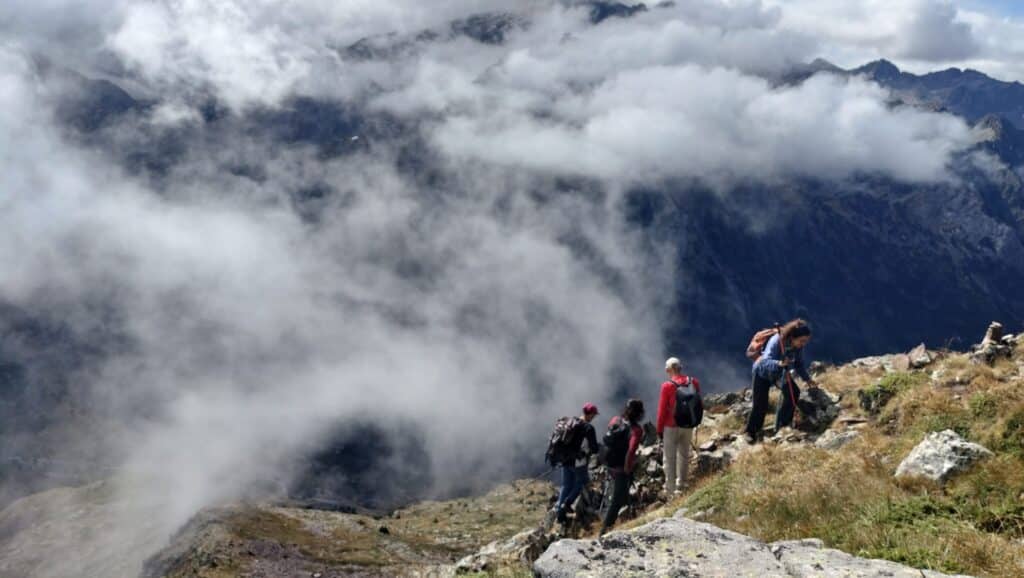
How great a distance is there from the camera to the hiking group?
71.5 ft

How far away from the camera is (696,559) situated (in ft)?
29.4

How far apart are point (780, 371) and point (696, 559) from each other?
1558 centimetres

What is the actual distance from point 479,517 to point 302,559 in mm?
50788

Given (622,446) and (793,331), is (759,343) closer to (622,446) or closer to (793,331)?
(793,331)

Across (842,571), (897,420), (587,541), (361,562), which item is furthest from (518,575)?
(361,562)

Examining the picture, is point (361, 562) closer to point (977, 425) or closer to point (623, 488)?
point (623, 488)

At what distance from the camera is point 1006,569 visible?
9273 mm

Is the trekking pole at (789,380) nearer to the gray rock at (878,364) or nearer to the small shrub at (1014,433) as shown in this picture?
the gray rock at (878,364)

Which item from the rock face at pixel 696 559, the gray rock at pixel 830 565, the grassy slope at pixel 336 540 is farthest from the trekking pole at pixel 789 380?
the grassy slope at pixel 336 540

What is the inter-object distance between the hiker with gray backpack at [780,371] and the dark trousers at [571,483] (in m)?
6.34

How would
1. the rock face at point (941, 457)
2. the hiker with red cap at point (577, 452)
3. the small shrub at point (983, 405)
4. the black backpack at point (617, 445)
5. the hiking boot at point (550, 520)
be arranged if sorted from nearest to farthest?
the rock face at point (941, 457) < the small shrub at point (983, 405) < the black backpack at point (617, 445) < the hiker with red cap at point (577, 452) < the hiking boot at point (550, 520)

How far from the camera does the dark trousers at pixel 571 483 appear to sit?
27.2 meters

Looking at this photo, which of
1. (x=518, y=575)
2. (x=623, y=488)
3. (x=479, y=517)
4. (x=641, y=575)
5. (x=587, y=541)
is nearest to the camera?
(x=641, y=575)

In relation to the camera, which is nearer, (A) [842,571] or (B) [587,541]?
(A) [842,571]
